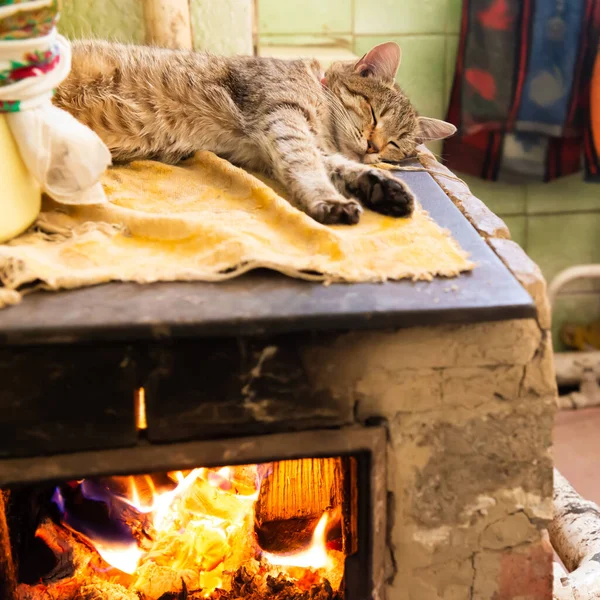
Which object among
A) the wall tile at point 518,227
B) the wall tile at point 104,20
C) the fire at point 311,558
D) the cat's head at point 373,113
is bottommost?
the wall tile at point 518,227

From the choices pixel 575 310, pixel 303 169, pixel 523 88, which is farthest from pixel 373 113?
pixel 575 310

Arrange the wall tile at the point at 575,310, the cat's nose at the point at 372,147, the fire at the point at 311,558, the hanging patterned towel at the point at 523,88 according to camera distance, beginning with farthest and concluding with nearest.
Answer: the wall tile at the point at 575,310, the hanging patterned towel at the point at 523,88, the cat's nose at the point at 372,147, the fire at the point at 311,558

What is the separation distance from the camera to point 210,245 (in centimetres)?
109

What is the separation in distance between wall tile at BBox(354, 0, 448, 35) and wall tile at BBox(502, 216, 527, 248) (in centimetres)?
82

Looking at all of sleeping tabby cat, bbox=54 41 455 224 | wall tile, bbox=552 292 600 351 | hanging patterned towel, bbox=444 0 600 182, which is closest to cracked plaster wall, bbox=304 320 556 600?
sleeping tabby cat, bbox=54 41 455 224

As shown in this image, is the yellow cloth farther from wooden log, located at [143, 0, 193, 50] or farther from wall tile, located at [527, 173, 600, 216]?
wall tile, located at [527, 173, 600, 216]

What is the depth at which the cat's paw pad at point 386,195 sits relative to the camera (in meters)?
1.26

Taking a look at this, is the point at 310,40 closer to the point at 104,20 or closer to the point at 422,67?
the point at 422,67

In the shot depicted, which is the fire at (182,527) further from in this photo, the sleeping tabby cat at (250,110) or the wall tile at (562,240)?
the wall tile at (562,240)

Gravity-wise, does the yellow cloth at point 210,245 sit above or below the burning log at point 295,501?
above

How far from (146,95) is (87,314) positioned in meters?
0.93

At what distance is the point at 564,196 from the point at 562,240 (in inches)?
7.5

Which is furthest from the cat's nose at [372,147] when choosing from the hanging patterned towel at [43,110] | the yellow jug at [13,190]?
the yellow jug at [13,190]

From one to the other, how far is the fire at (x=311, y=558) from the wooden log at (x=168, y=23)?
150 cm
